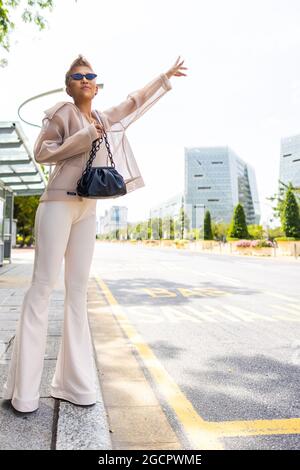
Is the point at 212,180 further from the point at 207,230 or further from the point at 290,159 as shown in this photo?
the point at 207,230

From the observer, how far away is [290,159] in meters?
122

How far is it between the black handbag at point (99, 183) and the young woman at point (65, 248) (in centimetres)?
9

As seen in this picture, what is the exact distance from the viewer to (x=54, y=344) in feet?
13.0

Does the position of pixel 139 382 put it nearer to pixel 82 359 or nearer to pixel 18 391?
pixel 82 359

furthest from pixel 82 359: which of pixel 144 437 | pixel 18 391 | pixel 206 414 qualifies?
pixel 206 414

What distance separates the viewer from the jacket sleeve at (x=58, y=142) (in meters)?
2.33

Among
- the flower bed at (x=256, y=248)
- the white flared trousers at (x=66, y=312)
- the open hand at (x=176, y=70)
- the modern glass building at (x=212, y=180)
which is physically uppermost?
the modern glass building at (x=212, y=180)

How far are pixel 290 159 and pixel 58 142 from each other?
12754cm

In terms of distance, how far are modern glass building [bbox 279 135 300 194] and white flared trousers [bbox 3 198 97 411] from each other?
400 feet

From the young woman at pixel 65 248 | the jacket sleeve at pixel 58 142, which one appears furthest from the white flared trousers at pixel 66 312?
the jacket sleeve at pixel 58 142

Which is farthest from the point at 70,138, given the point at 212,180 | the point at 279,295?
the point at 212,180

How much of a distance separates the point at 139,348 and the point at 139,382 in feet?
3.37

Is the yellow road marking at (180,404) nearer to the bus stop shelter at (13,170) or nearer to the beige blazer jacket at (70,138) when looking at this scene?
the beige blazer jacket at (70,138)

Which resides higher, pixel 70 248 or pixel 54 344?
pixel 70 248
